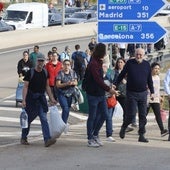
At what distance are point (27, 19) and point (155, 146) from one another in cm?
3582

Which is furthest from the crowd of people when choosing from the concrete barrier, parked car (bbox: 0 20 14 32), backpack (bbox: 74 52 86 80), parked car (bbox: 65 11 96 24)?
parked car (bbox: 65 11 96 24)

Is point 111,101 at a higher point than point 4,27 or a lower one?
lower

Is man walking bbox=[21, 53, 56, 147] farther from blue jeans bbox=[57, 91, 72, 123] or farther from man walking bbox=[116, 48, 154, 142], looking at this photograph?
man walking bbox=[116, 48, 154, 142]

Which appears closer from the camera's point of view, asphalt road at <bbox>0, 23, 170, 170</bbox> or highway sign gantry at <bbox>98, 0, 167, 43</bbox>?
asphalt road at <bbox>0, 23, 170, 170</bbox>

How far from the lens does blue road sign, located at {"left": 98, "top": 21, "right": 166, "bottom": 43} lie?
17438mm

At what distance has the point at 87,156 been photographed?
12.5 metres

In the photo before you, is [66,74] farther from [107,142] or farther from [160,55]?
[160,55]

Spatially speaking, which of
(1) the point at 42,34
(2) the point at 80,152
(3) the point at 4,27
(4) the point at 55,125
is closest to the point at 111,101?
(4) the point at 55,125

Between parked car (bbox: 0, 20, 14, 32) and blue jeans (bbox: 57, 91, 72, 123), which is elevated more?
parked car (bbox: 0, 20, 14, 32)

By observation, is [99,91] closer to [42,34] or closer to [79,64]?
[79,64]

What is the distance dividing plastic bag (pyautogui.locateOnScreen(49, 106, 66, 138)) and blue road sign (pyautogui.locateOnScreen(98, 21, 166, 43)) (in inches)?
173

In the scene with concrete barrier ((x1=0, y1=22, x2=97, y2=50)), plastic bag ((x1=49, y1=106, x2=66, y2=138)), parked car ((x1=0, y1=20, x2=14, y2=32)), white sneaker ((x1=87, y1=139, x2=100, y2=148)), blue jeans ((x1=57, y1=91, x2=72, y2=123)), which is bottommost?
white sneaker ((x1=87, y1=139, x2=100, y2=148))

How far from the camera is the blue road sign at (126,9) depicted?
1741 cm

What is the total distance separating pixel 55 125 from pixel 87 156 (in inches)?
53.1
